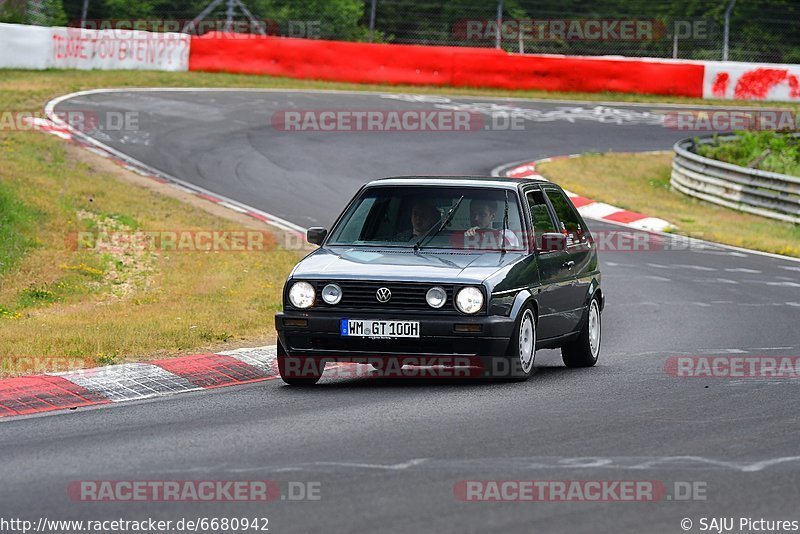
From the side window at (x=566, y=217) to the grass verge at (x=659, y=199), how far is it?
362 inches

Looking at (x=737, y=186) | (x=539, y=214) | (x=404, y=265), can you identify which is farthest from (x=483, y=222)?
(x=737, y=186)

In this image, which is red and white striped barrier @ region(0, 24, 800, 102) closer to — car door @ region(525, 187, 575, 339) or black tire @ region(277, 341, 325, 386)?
car door @ region(525, 187, 575, 339)

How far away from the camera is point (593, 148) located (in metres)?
30.0

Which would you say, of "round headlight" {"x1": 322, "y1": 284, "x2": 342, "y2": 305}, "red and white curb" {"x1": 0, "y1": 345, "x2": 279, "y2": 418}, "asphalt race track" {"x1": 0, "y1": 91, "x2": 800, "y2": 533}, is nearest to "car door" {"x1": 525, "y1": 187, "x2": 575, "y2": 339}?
"asphalt race track" {"x1": 0, "y1": 91, "x2": 800, "y2": 533}

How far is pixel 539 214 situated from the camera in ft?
34.4

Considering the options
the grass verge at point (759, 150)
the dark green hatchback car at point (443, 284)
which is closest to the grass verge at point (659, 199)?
the grass verge at point (759, 150)

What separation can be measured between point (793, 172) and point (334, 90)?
526 inches

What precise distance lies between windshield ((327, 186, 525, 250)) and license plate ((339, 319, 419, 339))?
1031mm

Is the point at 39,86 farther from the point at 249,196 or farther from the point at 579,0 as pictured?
the point at 579,0

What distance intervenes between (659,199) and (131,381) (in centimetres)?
1751

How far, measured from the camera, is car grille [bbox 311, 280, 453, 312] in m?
9.04

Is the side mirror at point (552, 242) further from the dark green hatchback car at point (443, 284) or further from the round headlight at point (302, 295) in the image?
the round headlight at point (302, 295)

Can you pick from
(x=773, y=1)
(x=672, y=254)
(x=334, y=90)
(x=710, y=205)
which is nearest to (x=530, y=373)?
(x=672, y=254)

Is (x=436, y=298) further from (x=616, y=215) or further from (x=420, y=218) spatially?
(x=616, y=215)
